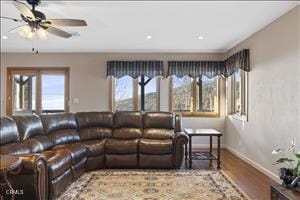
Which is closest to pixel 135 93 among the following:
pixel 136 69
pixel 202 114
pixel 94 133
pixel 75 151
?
pixel 136 69

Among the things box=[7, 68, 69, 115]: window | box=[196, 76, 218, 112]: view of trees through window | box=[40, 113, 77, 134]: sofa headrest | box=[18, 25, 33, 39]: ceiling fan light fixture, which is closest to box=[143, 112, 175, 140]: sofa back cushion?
box=[40, 113, 77, 134]: sofa headrest

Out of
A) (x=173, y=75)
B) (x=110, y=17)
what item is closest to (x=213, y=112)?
(x=173, y=75)

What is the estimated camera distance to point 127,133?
557 centimetres

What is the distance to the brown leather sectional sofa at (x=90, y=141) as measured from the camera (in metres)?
3.71

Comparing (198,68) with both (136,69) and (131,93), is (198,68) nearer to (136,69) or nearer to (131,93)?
(136,69)

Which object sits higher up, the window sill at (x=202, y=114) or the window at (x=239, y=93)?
the window at (x=239, y=93)

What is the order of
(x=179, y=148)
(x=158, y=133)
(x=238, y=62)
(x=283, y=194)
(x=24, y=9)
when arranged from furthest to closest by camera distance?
(x=238, y=62) → (x=158, y=133) → (x=179, y=148) → (x=24, y=9) → (x=283, y=194)

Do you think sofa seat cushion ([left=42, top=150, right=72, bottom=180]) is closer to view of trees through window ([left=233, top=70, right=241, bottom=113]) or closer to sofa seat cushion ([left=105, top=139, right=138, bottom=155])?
sofa seat cushion ([left=105, top=139, right=138, bottom=155])

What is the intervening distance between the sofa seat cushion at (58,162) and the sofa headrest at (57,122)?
33.1 inches

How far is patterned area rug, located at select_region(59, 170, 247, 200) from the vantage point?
371 cm

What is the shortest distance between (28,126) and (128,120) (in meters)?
2.02

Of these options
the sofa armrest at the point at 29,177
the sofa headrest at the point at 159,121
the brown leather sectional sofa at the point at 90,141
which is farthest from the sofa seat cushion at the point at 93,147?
the sofa armrest at the point at 29,177

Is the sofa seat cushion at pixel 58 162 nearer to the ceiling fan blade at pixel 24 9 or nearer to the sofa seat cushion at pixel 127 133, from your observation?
the sofa seat cushion at pixel 127 133

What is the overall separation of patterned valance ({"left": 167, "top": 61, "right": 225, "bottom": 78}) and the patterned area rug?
10.1 feet
